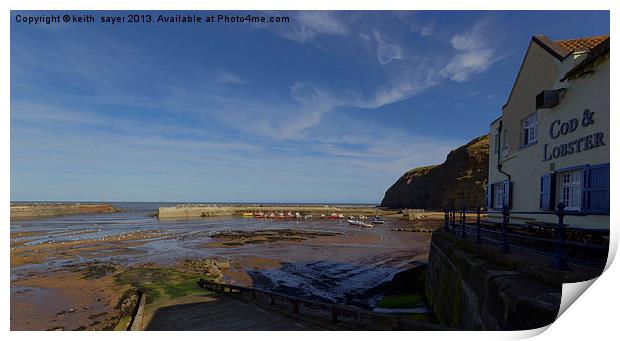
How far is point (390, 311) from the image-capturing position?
1173 cm

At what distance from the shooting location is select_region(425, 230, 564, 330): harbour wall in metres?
4.53

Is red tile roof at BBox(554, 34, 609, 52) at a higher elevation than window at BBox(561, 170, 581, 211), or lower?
higher

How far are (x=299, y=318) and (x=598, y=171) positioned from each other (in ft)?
26.8

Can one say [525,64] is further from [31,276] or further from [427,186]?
[427,186]

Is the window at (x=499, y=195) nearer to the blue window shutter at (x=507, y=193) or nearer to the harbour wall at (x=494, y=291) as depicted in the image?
the blue window shutter at (x=507, y=193)

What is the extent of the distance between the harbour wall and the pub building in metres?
1.19

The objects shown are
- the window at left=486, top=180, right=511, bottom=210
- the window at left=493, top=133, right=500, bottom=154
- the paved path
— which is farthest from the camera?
the window at left=493, top=133, right=500, bottom=154

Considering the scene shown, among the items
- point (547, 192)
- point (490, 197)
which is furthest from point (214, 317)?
point (490, 197)

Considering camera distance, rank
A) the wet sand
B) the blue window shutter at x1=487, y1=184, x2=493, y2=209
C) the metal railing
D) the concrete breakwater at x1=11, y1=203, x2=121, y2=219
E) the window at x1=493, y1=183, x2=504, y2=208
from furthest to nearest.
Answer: the concrete breakwater at x1=11, y1=203, x2=121, y2=219, the blue window shutter at x1=487, y1=184, x2=493, y2=209, the window at x1=493, y1=183, x2=504, y2=208, the wet sand, the metal railing

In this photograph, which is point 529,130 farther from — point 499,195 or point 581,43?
point 499,195

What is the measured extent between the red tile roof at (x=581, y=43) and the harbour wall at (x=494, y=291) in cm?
663

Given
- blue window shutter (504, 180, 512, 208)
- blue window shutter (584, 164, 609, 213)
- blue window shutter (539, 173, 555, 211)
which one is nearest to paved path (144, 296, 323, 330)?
blue window shutter (584, 164, 609, 213)

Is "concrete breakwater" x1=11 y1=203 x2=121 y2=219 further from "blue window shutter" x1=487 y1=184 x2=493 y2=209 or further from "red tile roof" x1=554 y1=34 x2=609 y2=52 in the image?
"red tile roof" x1=554 y1=34 x2=609 y2=52

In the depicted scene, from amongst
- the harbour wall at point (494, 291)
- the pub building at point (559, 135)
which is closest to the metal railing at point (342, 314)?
the harbour wall at point (494, 291)
